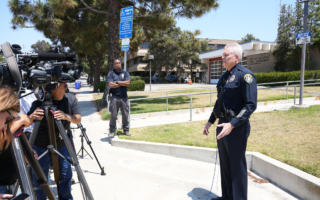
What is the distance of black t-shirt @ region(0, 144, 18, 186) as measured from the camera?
175 cm

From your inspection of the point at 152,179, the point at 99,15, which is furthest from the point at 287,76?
the point at 152,179

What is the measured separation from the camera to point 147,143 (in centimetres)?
540

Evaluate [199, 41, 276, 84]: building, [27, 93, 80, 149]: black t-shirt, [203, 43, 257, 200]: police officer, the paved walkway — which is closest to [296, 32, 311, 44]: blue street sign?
the paved walkway

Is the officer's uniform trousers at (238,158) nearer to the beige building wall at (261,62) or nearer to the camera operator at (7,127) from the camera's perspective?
the camera operator at (7,127)

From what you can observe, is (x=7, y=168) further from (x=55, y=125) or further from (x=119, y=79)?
(x=119, y=79)

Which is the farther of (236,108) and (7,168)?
(236,108)

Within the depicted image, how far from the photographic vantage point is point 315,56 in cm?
2222

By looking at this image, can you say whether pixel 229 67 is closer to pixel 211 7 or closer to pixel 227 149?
pixel 227 149

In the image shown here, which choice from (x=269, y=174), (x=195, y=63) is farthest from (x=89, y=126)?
(x=195, y=63)

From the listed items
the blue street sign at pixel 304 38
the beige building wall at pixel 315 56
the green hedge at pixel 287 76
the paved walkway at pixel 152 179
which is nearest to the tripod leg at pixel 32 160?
the paved walkway at pixel 152 179

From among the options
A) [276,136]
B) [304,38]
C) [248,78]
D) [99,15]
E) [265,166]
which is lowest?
[265,166]

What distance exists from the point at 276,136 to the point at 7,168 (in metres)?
4.98

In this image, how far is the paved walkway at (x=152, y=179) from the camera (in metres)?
3.36

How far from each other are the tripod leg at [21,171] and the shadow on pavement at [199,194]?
2.27 meters
